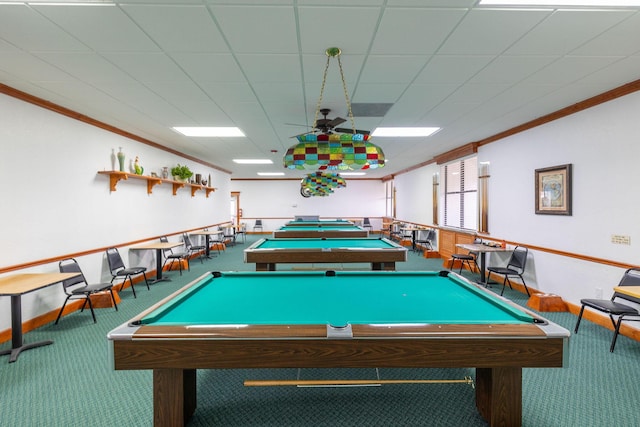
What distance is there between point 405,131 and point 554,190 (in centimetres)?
Result: 240

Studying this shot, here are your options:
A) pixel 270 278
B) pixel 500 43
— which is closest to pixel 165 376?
pixel 270 278

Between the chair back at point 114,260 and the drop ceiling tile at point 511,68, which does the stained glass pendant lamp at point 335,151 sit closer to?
the drop ceiling tile at point 511,68

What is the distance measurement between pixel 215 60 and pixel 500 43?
240cm

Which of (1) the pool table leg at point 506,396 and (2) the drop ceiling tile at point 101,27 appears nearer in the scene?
(1) the pool table leg at point 506,396

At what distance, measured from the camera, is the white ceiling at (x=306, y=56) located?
6.77 ft

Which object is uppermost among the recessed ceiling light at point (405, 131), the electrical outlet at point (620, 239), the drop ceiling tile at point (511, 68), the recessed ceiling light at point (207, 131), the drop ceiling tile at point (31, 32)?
the recessed ceiling light at point (405, 131)

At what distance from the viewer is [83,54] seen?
262 cm

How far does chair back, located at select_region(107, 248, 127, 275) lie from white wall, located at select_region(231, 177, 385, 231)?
380 inches

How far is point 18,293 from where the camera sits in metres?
2.77

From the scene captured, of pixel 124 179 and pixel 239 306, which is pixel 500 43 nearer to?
pixel 239 306

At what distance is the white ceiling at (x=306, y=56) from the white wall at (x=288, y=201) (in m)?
10.2

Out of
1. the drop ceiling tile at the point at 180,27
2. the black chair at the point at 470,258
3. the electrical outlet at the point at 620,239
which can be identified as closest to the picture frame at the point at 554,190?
the electrical outlet at the point at 620,239

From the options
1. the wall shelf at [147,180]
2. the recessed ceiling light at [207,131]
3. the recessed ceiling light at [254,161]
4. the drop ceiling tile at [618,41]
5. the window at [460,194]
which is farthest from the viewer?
the recessed ceiling light at [254,161]

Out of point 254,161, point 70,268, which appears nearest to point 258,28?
point 70,268
